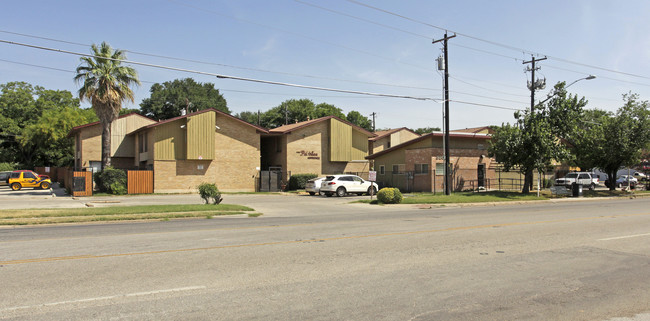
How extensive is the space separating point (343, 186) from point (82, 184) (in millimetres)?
17980

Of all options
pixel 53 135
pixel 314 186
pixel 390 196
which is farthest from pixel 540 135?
pixel 53 135

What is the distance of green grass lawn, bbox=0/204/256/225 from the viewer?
49.9 ft

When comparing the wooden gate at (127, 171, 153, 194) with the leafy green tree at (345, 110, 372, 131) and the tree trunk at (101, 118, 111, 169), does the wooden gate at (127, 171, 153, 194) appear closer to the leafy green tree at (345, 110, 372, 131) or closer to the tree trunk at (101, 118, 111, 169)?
the tree trunk at (101, 118, 111, 169)

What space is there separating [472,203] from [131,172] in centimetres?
2397

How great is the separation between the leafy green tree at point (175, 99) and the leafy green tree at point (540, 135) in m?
53.8

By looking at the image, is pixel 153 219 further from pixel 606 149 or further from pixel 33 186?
pixel 606 149

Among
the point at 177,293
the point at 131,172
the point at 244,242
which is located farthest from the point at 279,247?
the point at 131,172

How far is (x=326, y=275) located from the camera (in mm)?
7160

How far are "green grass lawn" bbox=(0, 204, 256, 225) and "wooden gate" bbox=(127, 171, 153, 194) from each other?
15.8 metres

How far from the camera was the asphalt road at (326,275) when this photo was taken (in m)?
5.46

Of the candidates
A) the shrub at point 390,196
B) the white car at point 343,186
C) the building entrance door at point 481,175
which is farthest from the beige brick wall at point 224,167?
the building entrance door at point 481,175

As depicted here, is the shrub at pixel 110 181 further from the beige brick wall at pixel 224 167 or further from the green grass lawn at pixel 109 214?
the green grass lawn at pixel 109 214

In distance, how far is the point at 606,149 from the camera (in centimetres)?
3462

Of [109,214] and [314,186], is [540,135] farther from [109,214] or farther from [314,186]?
[109,214]
